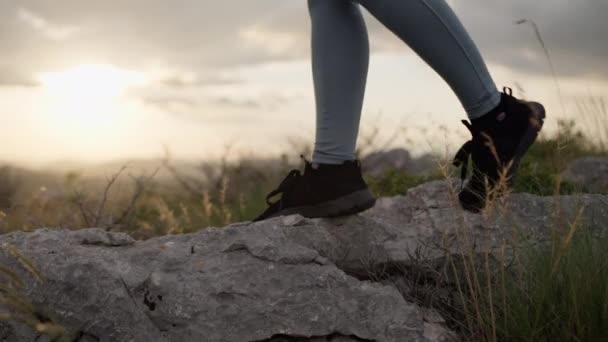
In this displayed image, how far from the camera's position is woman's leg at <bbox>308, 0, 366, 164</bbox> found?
9.29 feet

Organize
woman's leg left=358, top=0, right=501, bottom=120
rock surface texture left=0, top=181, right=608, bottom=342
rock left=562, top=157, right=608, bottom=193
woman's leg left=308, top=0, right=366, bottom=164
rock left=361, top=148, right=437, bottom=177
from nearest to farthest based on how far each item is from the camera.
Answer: rock surface texture left=0, top=181, right=608, bottom=342, woman's leg left=358, top=0, right=501, bottom=120, woman's leg left=308, top=0, right=366, bottom=164, rock left=562, top=157, right=608, bottom=193, rock left=361, top=148, right=437, bottom=177

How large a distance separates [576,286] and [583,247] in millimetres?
288

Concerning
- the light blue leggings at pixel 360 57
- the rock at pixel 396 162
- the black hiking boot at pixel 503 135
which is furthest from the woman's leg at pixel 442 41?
the rock at pixel 396 162

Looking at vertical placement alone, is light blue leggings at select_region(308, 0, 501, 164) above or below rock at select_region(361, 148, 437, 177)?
above

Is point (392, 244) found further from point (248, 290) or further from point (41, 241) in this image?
point (41, 241)

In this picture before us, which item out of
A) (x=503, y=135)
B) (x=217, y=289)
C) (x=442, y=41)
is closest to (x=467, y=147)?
(x=503, y=135)

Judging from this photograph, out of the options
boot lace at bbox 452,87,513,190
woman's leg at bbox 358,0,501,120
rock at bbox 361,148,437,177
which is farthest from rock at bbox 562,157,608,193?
woman's leg at bbox 358,0,501,120

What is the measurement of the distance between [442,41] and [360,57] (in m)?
0.37

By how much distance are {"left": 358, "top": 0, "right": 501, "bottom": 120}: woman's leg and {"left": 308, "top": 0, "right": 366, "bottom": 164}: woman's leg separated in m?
0.23

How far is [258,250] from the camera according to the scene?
264 centimetres

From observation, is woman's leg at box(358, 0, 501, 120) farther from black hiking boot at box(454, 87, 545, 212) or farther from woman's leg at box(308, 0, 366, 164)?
woman's leg at box(308, 0, 366, 164)

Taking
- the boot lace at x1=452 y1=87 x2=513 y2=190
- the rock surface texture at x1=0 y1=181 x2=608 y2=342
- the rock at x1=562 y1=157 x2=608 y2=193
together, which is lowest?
the rock at x1=562 y1=157 x2=608 y2=193

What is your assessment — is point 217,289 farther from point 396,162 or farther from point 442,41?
point 396,162

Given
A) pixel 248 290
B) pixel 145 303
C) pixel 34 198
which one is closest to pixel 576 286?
pixel 248 290
